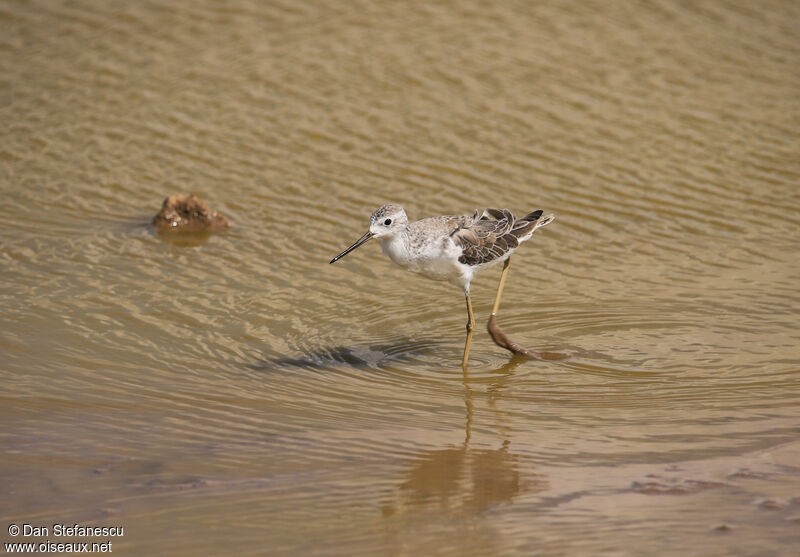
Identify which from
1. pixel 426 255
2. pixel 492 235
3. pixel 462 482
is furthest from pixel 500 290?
pixel 462 482

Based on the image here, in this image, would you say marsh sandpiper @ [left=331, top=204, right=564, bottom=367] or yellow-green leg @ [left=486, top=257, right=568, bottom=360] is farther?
yellow-green leg @ [left=486, top=257, right=568, bottom=360]

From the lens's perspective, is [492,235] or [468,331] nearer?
[468,331]

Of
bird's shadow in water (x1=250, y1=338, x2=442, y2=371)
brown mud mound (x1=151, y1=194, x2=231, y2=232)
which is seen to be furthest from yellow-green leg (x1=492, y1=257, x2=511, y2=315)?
brown mud mound (x1=151, y1=194, x2=231, y2=232)

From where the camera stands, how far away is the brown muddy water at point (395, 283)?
562cm

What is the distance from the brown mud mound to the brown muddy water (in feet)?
0.68

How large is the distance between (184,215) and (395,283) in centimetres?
237

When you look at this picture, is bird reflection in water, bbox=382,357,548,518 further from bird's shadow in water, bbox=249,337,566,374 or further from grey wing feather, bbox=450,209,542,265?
grey wing feather, bbox=450,209,542,265

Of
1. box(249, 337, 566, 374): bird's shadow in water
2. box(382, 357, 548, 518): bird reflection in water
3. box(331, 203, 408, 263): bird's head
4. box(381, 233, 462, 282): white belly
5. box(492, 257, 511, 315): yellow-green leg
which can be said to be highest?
box(331, 203, 408, 263): bird's head

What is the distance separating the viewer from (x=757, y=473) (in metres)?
5.84

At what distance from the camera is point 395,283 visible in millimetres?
9812

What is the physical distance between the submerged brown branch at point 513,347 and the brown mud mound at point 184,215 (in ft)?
11.7

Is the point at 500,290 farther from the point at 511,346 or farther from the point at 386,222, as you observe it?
the point at 386,222

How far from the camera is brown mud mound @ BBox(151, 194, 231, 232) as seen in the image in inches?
416

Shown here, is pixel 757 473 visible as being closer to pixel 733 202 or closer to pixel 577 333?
pixel 577 333
